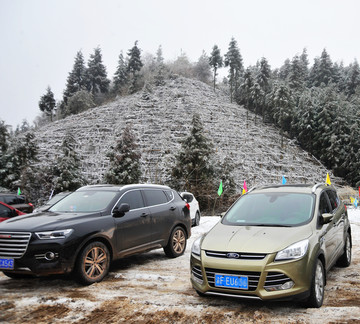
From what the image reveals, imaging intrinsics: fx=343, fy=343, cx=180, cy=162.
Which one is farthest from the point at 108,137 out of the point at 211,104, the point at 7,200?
the point at 7,200

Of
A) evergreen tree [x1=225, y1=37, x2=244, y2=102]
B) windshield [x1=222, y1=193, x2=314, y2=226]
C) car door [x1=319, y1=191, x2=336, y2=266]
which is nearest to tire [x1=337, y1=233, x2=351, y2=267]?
car door [x1=319, y1=191, x2=336, y2=266]

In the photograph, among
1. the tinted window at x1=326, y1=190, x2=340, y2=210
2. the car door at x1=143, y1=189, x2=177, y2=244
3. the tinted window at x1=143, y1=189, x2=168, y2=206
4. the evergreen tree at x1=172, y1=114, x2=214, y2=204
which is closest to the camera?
the tinted window at x1=326, y1=190, x2=340, y2=210

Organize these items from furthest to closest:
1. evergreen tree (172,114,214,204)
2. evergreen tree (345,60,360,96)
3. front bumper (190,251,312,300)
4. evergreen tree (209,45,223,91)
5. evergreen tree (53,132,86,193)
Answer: evergreen tree (209,45,223,91), evergreen tree (345,60,360,96), evergreen tree (53,132,86,193), evergreen tree (172,114,214,204), front bumper (190,251,312,300)

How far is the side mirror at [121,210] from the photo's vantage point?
669cm

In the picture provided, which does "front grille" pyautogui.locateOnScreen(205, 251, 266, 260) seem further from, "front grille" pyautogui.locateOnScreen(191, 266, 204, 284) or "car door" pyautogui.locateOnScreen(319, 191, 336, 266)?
"car door" pyautogui.locateOnScreen(319, 191, 336, 266)

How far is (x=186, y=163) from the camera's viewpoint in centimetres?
3014

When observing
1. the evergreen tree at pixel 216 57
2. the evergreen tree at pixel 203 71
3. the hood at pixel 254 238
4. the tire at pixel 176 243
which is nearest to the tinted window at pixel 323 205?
the hood at pixel 254 238

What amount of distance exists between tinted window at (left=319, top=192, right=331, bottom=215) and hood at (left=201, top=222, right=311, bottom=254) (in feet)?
2.63

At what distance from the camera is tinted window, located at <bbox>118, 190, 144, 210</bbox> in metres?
7.35

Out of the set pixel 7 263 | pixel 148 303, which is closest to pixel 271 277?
pixel 148 303

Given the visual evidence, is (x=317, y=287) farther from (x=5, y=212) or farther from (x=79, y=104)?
(x=79, y=104)

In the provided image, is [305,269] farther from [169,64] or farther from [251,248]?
[169,64]

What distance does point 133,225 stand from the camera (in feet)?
23.5

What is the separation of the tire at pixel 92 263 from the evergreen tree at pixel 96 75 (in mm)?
78772
